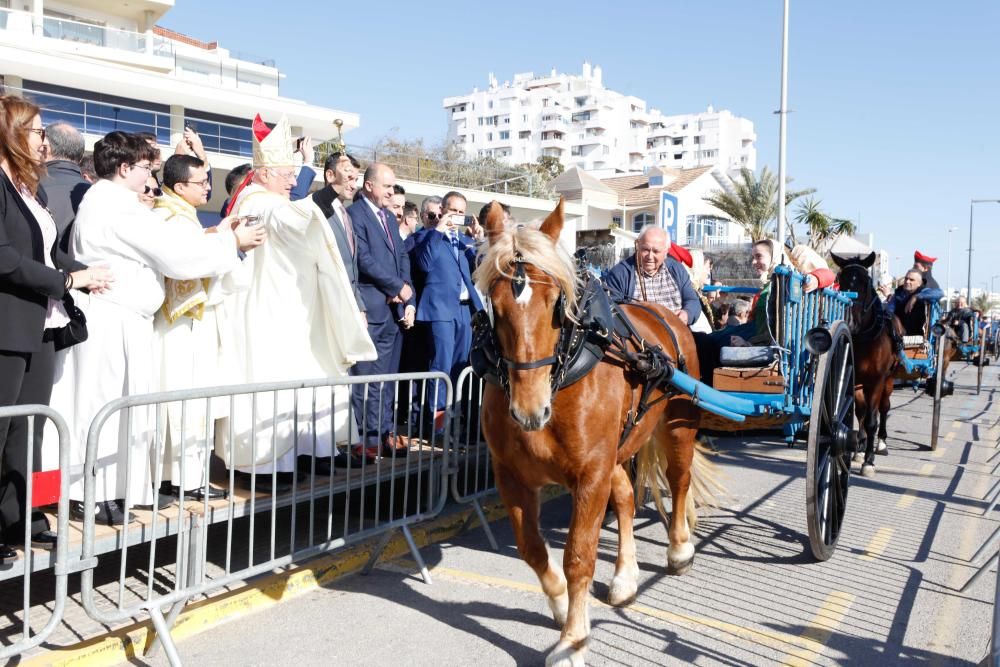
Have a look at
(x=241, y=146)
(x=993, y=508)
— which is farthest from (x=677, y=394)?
(x=241, y=146)

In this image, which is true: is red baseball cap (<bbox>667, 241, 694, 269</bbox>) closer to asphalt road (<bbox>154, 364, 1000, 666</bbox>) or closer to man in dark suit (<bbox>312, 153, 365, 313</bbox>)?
asphalt road (<bbox>154, 364, 1000, 666</bbox>)

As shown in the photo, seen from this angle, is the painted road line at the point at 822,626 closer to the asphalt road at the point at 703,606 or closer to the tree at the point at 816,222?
the asphalt road at the point at 703,606

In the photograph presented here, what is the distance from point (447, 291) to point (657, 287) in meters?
1.57

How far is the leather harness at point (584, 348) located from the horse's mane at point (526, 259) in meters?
0.03

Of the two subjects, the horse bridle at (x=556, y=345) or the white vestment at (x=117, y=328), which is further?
the white vestment at (x=117, y=328)

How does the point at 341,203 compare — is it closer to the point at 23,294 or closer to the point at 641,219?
the point at 23,294

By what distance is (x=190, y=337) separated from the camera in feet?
13.4

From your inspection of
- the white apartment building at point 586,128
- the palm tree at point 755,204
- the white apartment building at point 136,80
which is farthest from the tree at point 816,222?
the white apartment building at point 586,128

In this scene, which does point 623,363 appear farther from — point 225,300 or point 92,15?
point 92,15

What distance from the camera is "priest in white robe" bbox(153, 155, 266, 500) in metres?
3.93

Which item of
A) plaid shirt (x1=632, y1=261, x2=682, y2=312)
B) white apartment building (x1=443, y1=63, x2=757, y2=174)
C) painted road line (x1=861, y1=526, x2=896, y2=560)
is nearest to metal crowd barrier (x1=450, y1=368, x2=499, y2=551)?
plaid shirt (x1=632, y1=261, x2=682, y2=312)

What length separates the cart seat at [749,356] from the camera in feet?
16.0

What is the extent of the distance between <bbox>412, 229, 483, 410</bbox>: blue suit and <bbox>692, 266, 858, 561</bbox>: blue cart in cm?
198

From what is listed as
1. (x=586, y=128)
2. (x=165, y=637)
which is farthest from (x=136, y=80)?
(x=586, y=128)
